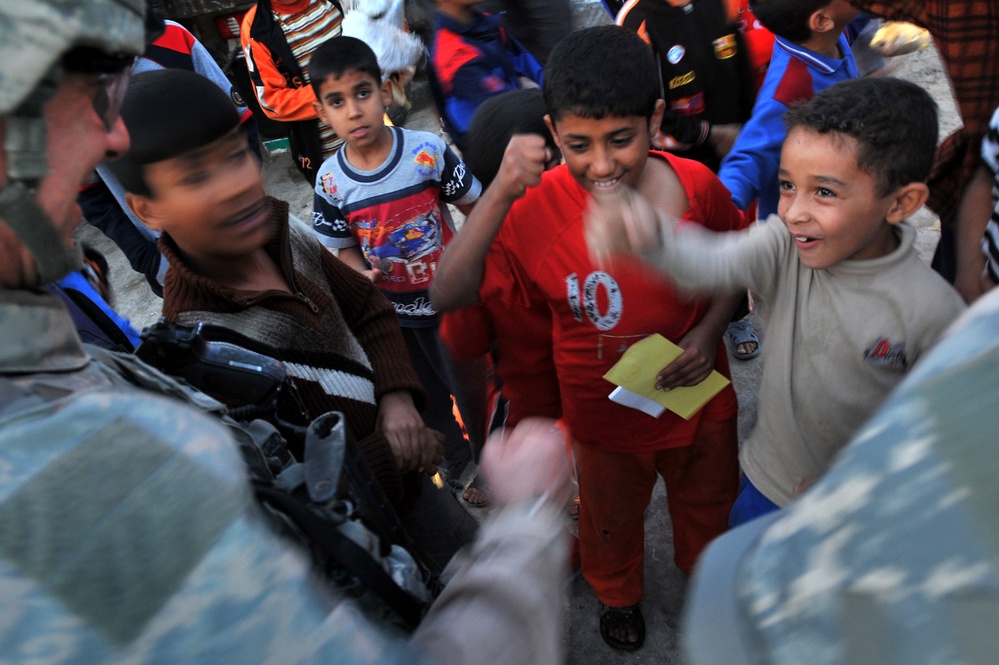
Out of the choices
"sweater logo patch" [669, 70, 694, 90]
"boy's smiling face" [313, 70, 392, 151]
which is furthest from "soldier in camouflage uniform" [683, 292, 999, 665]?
"sweater logo patch" [669, 70, 694, 90]

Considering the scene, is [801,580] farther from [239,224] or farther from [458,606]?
[239,224]

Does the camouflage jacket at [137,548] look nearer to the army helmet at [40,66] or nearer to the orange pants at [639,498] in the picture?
the army helmet at [40,66]

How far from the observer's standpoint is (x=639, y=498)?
85.5 inches

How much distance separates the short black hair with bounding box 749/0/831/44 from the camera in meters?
2.44

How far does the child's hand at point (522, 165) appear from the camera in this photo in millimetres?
1638

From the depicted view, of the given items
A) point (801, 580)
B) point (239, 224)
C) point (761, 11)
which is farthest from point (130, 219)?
point (801, 580)

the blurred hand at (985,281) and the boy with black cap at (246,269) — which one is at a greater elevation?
the boy with black cap at (246,269)

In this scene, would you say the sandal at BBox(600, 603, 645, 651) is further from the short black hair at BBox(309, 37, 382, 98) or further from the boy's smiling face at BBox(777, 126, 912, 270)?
the short black hair at BBox(309, 37, 382, 98)

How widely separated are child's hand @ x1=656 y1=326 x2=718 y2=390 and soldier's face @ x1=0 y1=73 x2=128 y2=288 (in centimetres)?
138

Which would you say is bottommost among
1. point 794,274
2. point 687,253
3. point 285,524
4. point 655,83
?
point 794,274

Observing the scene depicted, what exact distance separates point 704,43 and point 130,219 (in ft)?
8.54

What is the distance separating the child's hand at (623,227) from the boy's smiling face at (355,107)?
144 centimetres

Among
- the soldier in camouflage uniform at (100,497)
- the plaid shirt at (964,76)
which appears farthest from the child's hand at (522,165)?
the plaid shirt at (964,76)

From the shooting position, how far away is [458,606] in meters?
0.84
